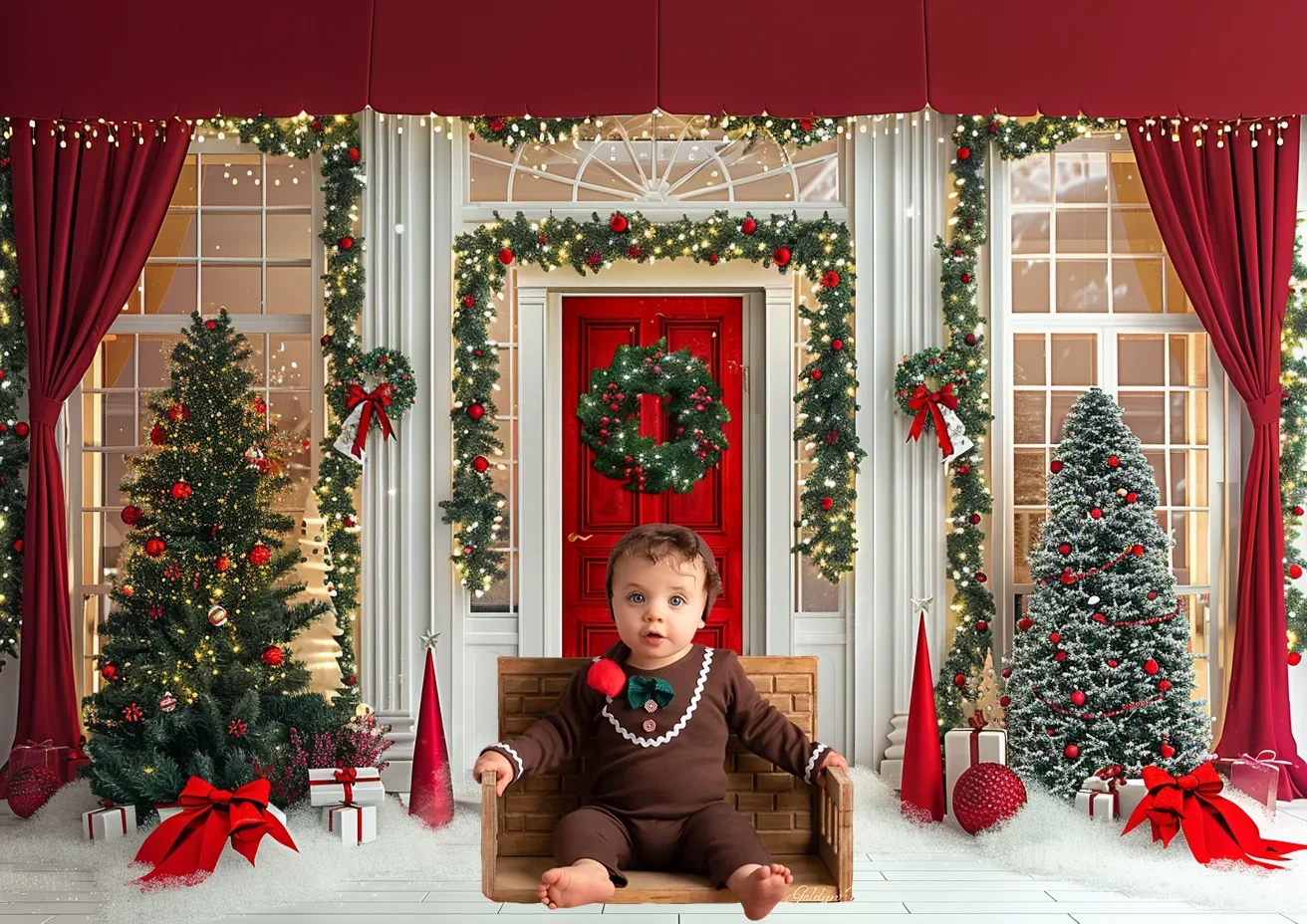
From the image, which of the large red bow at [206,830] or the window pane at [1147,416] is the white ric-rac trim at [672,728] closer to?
the large red bow at [206,830]

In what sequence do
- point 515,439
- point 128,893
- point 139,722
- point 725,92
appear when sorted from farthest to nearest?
1. point 515,439
2. point 139,722
3. point 725,92
4. point 128,893

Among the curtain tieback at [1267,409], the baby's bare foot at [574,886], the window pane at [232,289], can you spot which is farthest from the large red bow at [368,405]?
the curtain tieback at [1267,409]

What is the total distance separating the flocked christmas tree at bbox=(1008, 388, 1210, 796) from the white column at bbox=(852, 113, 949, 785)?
0.67m

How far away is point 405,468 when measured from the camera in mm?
5801

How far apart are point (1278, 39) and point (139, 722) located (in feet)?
17.3

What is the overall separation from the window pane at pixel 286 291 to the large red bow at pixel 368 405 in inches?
24.6

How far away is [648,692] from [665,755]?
172 millimetres

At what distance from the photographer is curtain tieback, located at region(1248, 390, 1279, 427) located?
5555 millimetres

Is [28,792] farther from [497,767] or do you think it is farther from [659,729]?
[659,729]

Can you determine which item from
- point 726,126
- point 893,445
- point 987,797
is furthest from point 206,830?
point 726,126

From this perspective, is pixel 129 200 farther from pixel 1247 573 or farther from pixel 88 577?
pixel 1247 573

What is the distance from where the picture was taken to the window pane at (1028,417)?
5895 mm

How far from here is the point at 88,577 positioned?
5957 millimetres

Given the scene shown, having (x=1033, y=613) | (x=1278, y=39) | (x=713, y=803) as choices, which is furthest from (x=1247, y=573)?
(x=713, y=803)
